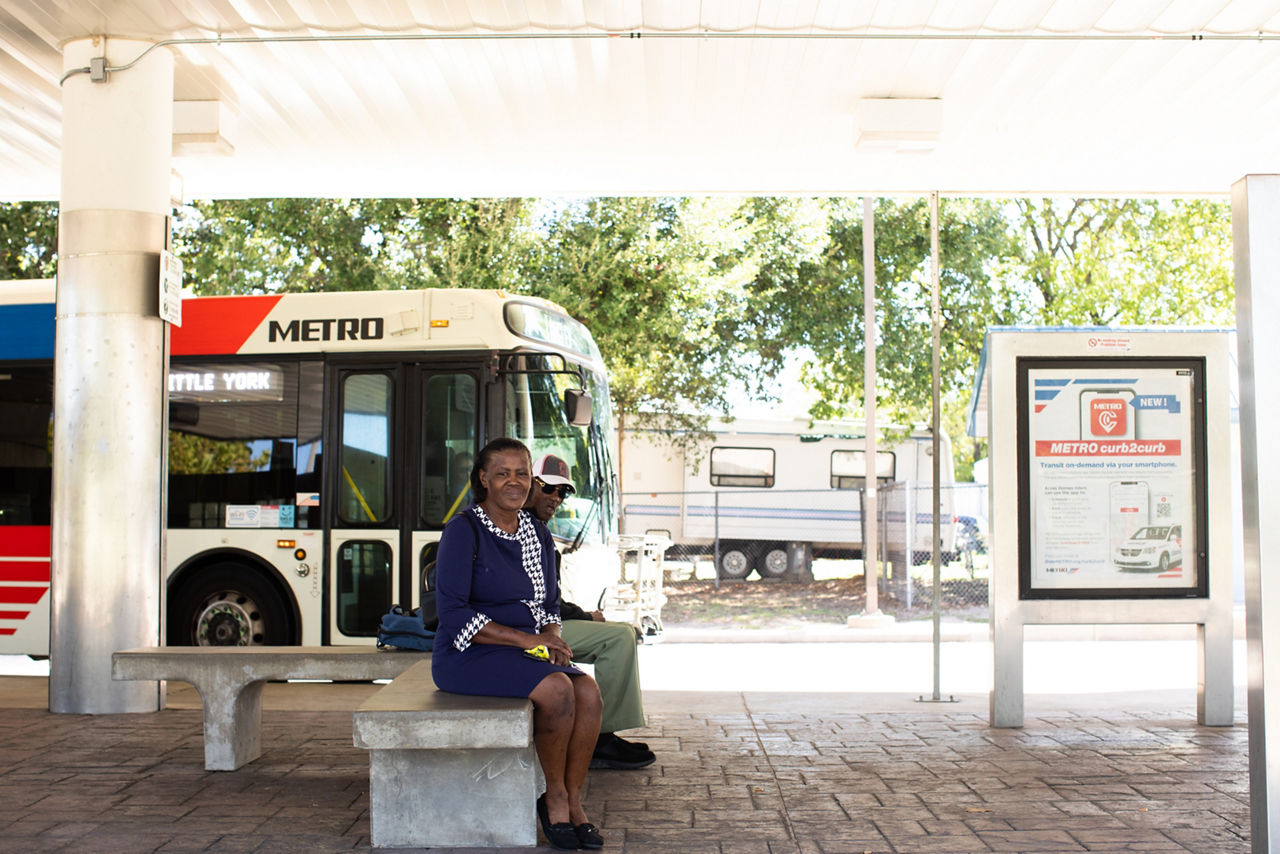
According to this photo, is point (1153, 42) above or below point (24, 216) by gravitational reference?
below

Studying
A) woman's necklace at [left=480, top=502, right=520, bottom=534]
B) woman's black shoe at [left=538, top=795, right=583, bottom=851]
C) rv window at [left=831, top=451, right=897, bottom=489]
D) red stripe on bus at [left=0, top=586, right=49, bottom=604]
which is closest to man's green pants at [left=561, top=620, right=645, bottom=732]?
woman's necklace at [left=480, top=502, right=520, bottom=534]

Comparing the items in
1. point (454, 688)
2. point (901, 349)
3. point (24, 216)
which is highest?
point (24, 216)

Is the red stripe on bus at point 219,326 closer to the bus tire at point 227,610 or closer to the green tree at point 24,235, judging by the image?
the bus tire at point 227,610

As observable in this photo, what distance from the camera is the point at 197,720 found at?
24.6ft

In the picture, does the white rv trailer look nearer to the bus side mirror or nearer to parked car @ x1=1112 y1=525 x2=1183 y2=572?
the bus side mirror

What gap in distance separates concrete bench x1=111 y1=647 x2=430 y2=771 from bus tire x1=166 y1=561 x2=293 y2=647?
367 cm

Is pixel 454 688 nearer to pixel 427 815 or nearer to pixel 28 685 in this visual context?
pixel 427 815

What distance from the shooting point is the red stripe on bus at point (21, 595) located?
980 centimetres

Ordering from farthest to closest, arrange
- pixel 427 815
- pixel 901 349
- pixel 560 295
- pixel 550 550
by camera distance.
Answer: pixel 901 349, pixel 560 295, pixel 550 550, pixel 427 815

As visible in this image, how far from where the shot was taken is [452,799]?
15.6ft

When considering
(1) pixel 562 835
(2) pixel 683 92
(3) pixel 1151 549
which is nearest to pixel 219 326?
(2) pixel 683 92

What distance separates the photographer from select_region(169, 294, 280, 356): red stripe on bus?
10.2 metres

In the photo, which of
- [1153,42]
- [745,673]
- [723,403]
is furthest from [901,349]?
[1153,42]

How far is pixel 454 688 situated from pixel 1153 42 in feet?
21.5
